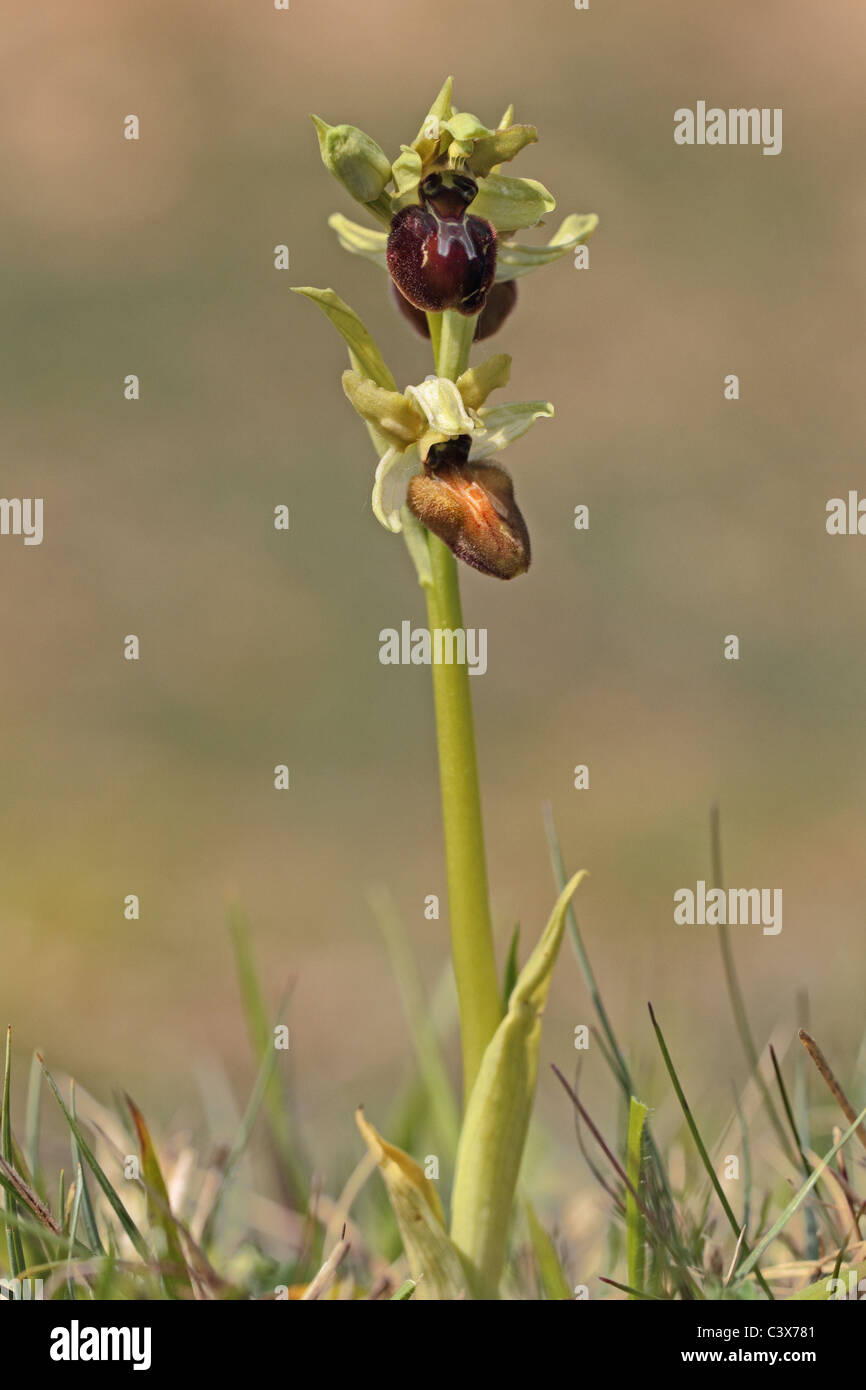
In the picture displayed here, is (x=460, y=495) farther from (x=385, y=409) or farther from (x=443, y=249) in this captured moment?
(x=443, y=249)

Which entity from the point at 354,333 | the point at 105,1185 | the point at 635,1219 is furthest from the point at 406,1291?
the point at 354,333

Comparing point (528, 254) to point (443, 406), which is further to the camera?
point (528, 254)

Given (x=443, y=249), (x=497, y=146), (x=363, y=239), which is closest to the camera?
(x=443, y=249)

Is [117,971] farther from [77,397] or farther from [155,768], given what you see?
[77,397]

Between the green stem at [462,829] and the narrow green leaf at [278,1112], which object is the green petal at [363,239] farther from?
the narrow green leaf at [278,1112]

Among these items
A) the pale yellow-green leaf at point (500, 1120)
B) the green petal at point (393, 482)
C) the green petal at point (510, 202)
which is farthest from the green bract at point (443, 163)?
the pale yellow-green leaf at point (500, 1120)

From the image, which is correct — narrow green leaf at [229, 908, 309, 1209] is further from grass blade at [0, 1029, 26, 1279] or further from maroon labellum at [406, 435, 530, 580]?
maroon labellum at [406, 435, 530, 580]
